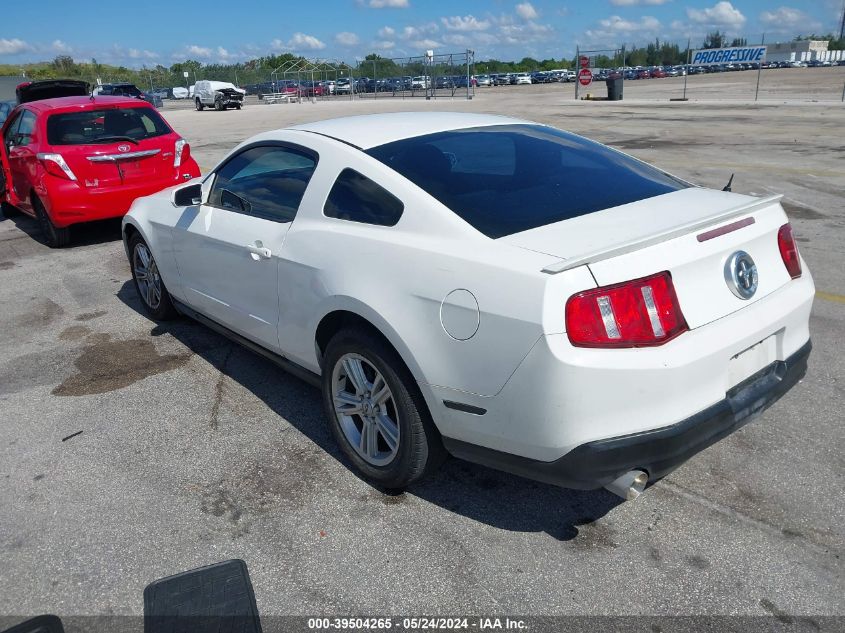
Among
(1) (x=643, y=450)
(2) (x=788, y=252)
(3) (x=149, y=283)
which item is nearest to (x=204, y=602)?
(1) (x=643, y=450)

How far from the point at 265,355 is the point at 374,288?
1.31 m

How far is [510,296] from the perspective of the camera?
2.52 metres

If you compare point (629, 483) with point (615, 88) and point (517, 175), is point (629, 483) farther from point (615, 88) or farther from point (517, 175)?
point (615, 88)

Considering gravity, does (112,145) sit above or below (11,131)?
below

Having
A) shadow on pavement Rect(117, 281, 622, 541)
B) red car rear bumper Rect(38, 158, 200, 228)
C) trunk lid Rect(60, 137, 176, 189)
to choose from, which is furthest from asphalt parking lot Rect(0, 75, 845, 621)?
trunk lid Rect(60, 137, 176, 189)

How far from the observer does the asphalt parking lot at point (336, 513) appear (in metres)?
2.67

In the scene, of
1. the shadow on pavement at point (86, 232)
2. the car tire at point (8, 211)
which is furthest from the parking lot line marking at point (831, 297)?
the car tire at point (8, 211)

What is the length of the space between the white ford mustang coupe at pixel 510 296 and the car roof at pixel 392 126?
2 cm

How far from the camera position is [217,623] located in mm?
2549

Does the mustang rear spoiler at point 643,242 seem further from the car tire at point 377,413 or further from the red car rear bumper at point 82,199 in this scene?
the red car rear bumper at point 82,199

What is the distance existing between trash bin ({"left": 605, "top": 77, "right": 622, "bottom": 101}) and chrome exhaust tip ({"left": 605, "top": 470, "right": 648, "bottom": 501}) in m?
31.5

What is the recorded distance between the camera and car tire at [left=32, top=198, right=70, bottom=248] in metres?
8.37

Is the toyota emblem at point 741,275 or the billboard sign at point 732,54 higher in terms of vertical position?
the billboard sign at point 732,54

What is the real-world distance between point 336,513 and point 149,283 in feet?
10.3
